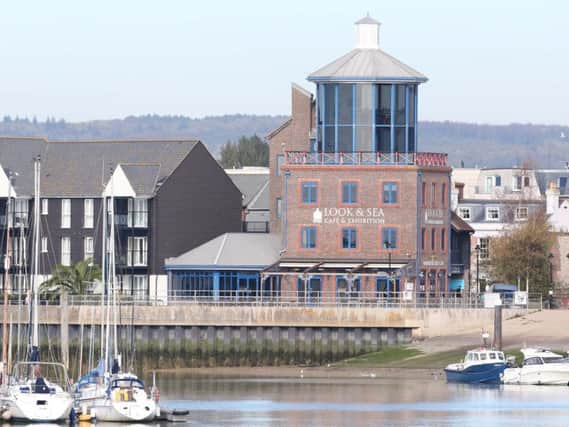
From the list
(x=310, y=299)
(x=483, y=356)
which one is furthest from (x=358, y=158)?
(x=483, y=356)

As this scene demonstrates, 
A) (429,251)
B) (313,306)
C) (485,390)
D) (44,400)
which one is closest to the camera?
(44,400)

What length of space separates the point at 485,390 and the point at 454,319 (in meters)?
15.2

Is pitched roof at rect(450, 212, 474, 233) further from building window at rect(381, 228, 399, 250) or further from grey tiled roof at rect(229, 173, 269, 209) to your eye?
grey tiled roof at rect(229, 173, 269, 209)

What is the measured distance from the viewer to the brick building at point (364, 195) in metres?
129

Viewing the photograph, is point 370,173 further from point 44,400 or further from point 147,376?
point 44,400

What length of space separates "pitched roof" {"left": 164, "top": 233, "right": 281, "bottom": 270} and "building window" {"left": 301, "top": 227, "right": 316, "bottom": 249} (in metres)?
2.57

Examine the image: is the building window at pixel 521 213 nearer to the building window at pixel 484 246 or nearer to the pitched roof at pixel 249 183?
the building window at pixel 484 246

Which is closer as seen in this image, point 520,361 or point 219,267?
point 520,361

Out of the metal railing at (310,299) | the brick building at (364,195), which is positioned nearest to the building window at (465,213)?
the brick building at (364,195)

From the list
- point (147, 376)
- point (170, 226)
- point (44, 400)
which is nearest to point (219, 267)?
point (170, 226)

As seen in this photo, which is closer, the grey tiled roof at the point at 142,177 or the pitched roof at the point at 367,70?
the pitched roof at the point at 367,70

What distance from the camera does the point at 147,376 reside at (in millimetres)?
115000

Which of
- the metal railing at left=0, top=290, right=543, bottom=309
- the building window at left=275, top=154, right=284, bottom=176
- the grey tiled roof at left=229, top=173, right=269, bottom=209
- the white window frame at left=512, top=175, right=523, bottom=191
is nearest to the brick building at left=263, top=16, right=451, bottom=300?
the metal railing at left=0, top=290, right=543, bottom=309

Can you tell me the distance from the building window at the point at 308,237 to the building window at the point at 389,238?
4153 millimetres
